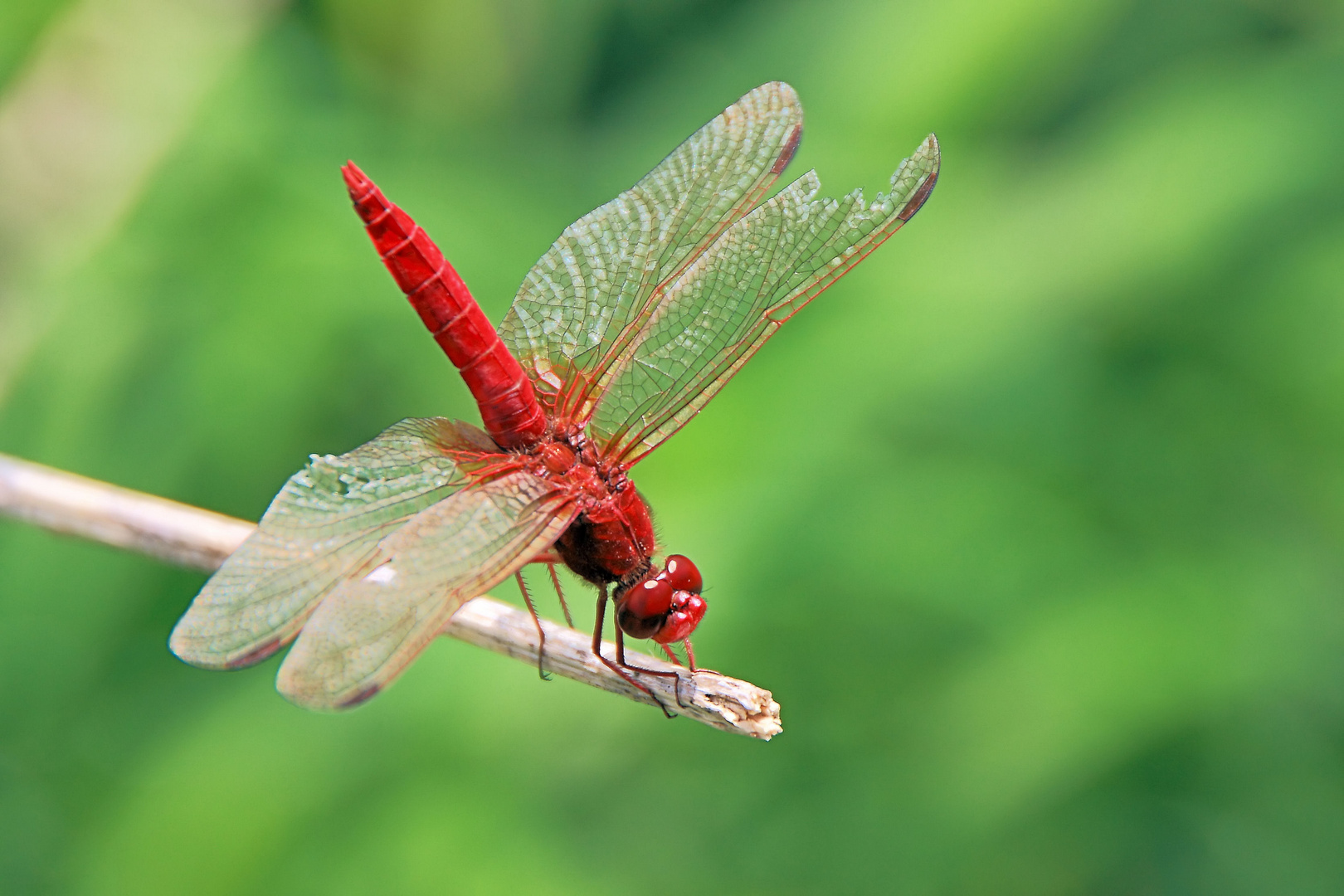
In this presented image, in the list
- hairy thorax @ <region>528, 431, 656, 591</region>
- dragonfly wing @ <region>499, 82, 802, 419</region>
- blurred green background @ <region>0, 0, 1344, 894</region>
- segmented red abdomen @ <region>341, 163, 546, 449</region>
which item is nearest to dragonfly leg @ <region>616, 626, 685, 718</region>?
hairy thorax @ <region>528, 431, 656, 591</region>

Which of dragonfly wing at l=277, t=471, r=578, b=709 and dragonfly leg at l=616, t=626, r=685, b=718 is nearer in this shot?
dragonfly wing at l=277, t=471, r=578, b=709

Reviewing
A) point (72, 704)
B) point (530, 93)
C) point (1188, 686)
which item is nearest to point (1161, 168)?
point (1188, 686)

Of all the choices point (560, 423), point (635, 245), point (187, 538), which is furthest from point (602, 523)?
point (187, 538)

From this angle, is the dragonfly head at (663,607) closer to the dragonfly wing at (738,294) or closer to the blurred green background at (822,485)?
the dragonfly wing at (738,294)

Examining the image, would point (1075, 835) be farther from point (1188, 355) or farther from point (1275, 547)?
point (1188, 355)

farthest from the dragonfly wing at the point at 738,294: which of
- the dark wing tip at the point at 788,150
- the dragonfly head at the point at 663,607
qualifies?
the dragonfly head at the point at 663,607

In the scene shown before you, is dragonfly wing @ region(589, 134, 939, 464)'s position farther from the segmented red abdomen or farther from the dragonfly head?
the dragonfly head
